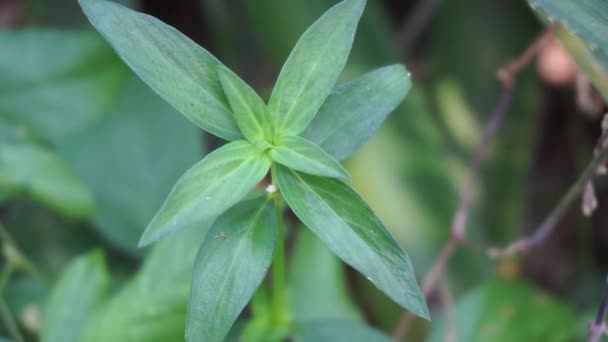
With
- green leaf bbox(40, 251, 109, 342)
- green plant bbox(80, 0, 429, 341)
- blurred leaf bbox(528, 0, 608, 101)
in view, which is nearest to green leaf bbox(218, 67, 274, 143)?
green plant bbox(80, 0, 429, 341)

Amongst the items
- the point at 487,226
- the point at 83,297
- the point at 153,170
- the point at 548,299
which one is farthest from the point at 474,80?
the point at 83,297

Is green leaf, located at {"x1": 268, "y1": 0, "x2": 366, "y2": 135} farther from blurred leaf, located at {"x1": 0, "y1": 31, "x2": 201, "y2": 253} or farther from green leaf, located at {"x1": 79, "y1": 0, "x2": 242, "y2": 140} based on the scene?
blurred leaf, located at {"x1": 0, "y1": 31, "x2": 201, "y2": 253}

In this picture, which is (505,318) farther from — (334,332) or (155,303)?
(155,303)

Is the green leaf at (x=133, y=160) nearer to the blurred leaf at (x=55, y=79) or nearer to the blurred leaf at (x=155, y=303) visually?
the blurred leaf at (x=55, y=79)

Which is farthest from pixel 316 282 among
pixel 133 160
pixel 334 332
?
pixel 133 160

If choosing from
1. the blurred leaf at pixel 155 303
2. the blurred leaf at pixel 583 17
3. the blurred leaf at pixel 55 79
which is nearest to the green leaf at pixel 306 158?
the blurred leaf at pixel 583 17

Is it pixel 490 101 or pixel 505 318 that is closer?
pixel 505 318

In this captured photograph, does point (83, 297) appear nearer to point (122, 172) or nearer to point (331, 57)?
point (122, 172)
